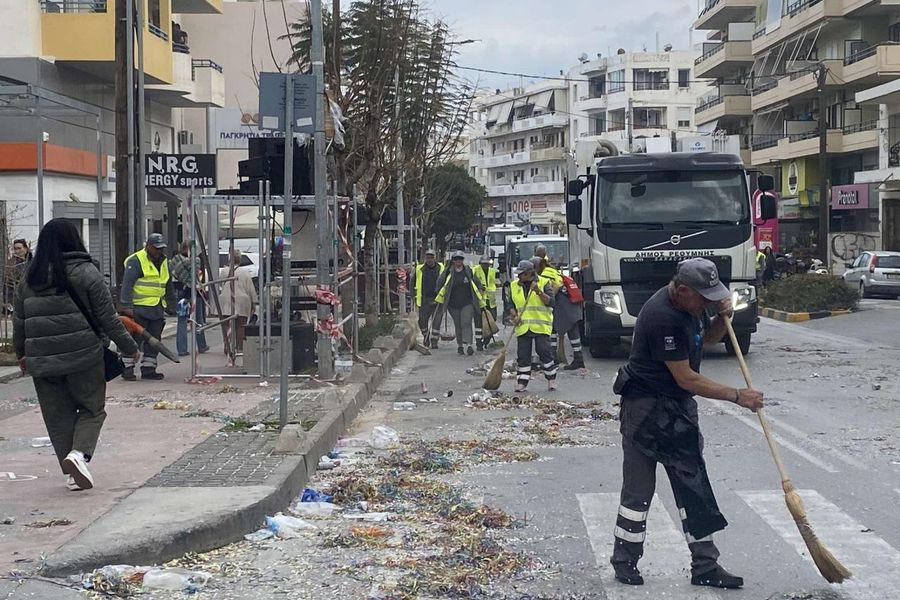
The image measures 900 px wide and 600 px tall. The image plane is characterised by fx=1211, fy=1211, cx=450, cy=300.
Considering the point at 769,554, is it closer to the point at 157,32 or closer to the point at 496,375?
the point at 496,375

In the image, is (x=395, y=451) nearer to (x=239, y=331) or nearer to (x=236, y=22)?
(x=239, y=331)

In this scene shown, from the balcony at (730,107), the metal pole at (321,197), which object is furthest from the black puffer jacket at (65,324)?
the balcony at (730,107)

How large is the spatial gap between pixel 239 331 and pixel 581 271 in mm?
5479

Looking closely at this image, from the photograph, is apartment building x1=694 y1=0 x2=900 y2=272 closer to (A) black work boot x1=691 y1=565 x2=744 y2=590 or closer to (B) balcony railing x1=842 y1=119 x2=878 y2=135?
(B) balcony railing x1=842 y1=119 x2=878 y2=135

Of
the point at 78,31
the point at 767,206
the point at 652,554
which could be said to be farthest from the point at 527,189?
the point at 652,554

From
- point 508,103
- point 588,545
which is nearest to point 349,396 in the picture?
point 588,545

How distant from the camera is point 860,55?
45.2 meters

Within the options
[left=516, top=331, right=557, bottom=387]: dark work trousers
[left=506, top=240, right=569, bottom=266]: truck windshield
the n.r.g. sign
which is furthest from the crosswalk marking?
[left=506, top=240, right=569, bottom=266]: truck windshield

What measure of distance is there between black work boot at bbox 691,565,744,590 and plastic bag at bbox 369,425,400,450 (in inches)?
193

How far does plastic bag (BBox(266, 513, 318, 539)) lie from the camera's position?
290 inches

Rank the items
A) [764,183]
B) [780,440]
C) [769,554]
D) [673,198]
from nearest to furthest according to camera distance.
→ [769,554] < [780,440] < [673,198] < [764,183]

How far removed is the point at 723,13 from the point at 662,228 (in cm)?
4776

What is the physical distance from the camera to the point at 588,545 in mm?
7023

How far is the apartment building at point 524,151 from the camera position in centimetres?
9700
